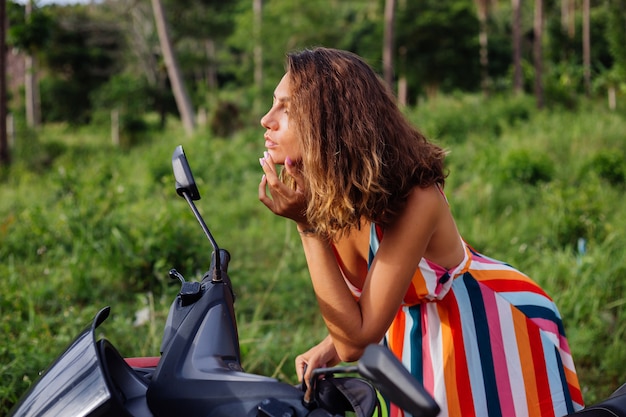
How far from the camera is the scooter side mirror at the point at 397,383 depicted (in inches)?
33.1

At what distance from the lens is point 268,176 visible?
53.7 inches

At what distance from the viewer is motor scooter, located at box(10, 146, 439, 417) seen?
92 cm

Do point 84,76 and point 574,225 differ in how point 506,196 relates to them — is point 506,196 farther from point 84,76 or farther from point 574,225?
point 84,76

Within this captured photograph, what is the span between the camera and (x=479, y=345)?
1.53 m

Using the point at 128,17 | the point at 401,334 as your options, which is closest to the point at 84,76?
the point at 128,17

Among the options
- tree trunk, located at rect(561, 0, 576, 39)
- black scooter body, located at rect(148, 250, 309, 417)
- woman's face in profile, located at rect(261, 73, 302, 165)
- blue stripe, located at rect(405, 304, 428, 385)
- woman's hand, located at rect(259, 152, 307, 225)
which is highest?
tree trunk, located at rect(561, 0, 576, 39)

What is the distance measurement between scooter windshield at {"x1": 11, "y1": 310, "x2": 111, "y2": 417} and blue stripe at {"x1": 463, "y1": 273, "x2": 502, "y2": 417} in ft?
2.90

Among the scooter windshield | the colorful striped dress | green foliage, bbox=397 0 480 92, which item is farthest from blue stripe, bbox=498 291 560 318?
green foliage, bbox=397 0 480 92

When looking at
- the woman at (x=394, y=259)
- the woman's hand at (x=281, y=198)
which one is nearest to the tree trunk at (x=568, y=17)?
the woman at (x=394, y=259)

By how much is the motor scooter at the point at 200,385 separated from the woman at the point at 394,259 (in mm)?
294

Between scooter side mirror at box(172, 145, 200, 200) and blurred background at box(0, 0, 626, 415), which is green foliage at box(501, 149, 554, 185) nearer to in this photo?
blurred background at box(0, 0, 626, 415)

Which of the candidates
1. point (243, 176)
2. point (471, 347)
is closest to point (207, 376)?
point (471, 347)

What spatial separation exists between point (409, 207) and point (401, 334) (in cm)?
38

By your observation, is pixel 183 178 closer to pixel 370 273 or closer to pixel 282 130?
pixel 282 130
